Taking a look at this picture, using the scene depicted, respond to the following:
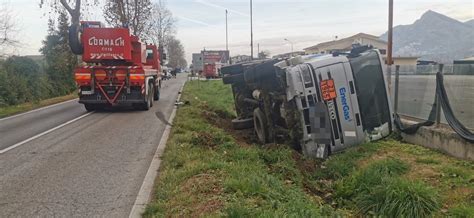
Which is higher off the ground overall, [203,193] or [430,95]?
[430,95]

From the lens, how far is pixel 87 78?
51.4 feet

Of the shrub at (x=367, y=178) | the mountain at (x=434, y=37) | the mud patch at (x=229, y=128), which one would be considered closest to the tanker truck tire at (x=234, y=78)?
the mud patch at (x=229, y=128)

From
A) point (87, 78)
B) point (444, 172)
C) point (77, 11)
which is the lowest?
point (444, 172)

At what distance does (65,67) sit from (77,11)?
404 centimetres

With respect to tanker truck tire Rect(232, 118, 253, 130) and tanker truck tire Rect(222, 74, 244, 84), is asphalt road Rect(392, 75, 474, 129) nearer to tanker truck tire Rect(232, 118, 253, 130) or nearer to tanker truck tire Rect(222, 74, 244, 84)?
tanker truck tire Rect(232, 118, 253, 130)

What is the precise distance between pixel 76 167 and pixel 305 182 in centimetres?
375

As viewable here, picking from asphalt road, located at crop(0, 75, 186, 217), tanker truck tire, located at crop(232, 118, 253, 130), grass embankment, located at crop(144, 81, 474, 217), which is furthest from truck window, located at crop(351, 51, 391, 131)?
asphalt road, located at crop(0, 75, 186, 217)

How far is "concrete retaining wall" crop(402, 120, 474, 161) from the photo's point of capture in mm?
7582

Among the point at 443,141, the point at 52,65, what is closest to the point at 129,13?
the point at 52,65

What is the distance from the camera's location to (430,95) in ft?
31.0

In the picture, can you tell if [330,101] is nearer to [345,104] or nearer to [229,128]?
[345,104]

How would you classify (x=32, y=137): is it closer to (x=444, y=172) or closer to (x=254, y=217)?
(x=254, y=217)

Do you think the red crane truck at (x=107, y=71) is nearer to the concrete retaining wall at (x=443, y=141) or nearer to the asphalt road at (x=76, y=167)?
the asphalt road at (x=76, y=167)

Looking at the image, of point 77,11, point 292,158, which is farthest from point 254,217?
point 77,11
